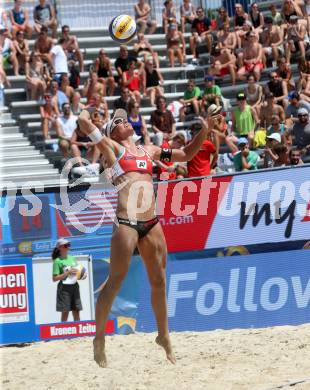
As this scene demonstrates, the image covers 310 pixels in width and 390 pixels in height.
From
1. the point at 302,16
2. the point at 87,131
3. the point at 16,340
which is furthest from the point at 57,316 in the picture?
the point at 302,16

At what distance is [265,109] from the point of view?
1448 cm

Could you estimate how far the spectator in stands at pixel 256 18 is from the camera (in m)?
16.8

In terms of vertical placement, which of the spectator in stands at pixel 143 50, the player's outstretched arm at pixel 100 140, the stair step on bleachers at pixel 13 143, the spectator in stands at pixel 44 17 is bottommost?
the stair step on bleachers at pixel 13 143

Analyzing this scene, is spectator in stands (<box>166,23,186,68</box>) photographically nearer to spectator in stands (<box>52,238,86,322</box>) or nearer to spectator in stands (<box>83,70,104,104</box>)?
spectator in stands (<box>83,70,104,104</box>)

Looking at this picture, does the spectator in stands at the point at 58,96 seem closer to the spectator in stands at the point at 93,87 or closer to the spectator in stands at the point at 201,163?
the spectator in stands at the point at 93,87

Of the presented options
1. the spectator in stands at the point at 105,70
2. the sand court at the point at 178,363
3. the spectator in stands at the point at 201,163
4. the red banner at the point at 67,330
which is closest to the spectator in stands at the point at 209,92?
the spectator in stands at the point at 105,70

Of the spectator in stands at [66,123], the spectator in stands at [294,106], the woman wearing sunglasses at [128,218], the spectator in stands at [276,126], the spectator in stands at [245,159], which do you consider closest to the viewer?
the woman wearing sunglasses at [128,218]

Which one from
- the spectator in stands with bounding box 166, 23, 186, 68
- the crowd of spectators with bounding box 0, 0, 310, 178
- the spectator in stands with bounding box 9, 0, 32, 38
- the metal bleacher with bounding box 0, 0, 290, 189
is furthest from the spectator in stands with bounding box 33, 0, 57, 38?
the spectator in stands with bounding box 166, 23, 186, 68

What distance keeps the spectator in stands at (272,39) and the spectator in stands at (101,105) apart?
3218 millimetres

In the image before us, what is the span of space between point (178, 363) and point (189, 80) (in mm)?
8651

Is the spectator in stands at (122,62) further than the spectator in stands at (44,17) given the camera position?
No

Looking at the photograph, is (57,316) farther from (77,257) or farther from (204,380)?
(204,380)

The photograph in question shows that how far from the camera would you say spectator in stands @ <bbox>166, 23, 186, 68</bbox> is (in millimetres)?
17312

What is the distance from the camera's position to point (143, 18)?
1786cm
